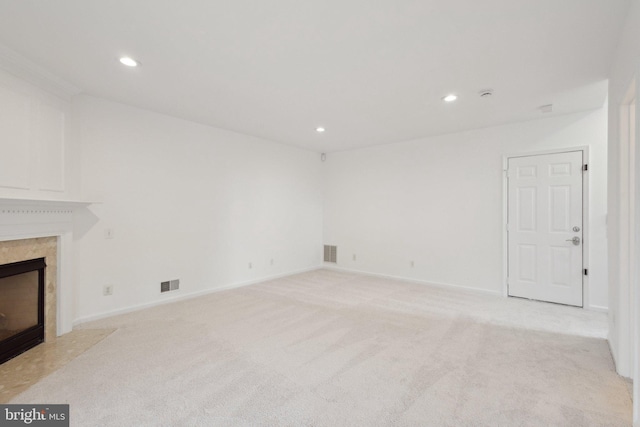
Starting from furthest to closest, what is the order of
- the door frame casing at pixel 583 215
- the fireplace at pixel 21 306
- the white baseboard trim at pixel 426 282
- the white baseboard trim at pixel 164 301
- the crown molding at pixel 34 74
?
the white baseboard trim at pixel 426 282
the door frame casing at pixel 583 215
the white baseboard trim at pixel 164 301
the fireplace at pixel 21 306
the crown molding at pixel 34 74

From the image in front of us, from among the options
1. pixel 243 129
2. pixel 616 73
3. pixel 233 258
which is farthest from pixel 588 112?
pixel 233 258

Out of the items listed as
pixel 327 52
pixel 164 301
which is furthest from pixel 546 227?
pixel 164 301

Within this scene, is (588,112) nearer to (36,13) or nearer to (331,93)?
(331,93)

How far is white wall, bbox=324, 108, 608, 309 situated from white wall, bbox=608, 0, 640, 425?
1.44 metres

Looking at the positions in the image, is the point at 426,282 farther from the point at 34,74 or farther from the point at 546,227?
the point at 34,74

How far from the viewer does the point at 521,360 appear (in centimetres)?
262

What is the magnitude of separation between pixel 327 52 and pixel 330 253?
480 centimetres

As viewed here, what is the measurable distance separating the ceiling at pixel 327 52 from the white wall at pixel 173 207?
0.50 m

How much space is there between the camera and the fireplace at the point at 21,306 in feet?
8.73

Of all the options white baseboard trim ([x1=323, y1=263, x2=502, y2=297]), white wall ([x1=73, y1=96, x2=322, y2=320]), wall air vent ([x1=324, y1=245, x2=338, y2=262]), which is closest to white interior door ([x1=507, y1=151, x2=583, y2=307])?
white baseboard trim ([x1=323, y1=263, x2=502, y2=297])

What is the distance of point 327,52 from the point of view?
2.51 meters

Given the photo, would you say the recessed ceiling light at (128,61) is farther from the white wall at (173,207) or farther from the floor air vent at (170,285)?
the floor air vent at (170,285)

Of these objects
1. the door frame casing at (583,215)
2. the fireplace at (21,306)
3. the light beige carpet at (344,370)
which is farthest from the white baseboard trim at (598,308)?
the fireplace at (21,306)

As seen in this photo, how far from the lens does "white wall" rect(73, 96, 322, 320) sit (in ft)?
11.6
